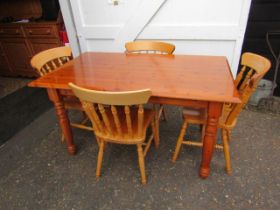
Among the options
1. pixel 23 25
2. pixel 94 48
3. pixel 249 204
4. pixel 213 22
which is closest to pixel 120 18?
pixel 94 48

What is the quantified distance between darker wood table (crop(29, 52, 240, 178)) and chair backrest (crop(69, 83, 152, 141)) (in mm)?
136

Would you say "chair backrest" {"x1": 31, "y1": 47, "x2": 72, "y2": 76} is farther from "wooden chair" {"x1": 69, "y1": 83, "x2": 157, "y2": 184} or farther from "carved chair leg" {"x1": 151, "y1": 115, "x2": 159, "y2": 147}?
"carved chair leg" {"x1": 151, "y1": 115, "x2": 159, "y2": 147}

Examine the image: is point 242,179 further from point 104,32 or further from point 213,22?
A: point 104,32

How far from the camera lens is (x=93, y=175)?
1.64m

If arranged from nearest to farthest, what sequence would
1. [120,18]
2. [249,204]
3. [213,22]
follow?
[249,204] < [213,22] < [120,18]

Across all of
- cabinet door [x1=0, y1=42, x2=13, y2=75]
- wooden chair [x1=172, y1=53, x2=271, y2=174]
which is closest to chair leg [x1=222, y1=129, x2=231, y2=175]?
wooden chair [x1=172, y1=53, x2=271, y2=174]

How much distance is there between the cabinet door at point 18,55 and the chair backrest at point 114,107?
2.41 m

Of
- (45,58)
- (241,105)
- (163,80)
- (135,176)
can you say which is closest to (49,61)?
(45,58)

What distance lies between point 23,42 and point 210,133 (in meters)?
3.14

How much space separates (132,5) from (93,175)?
1.83 metres

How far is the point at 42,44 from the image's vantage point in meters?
3.06

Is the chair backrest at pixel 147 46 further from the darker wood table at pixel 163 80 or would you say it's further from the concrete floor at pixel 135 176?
the concrete floor at pixel 135 176

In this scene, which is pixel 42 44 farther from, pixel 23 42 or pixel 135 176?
pixel 135 176

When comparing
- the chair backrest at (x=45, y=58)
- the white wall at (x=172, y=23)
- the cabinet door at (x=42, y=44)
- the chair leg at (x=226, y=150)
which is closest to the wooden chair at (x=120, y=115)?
the chair leg at (x=226, y=150)
